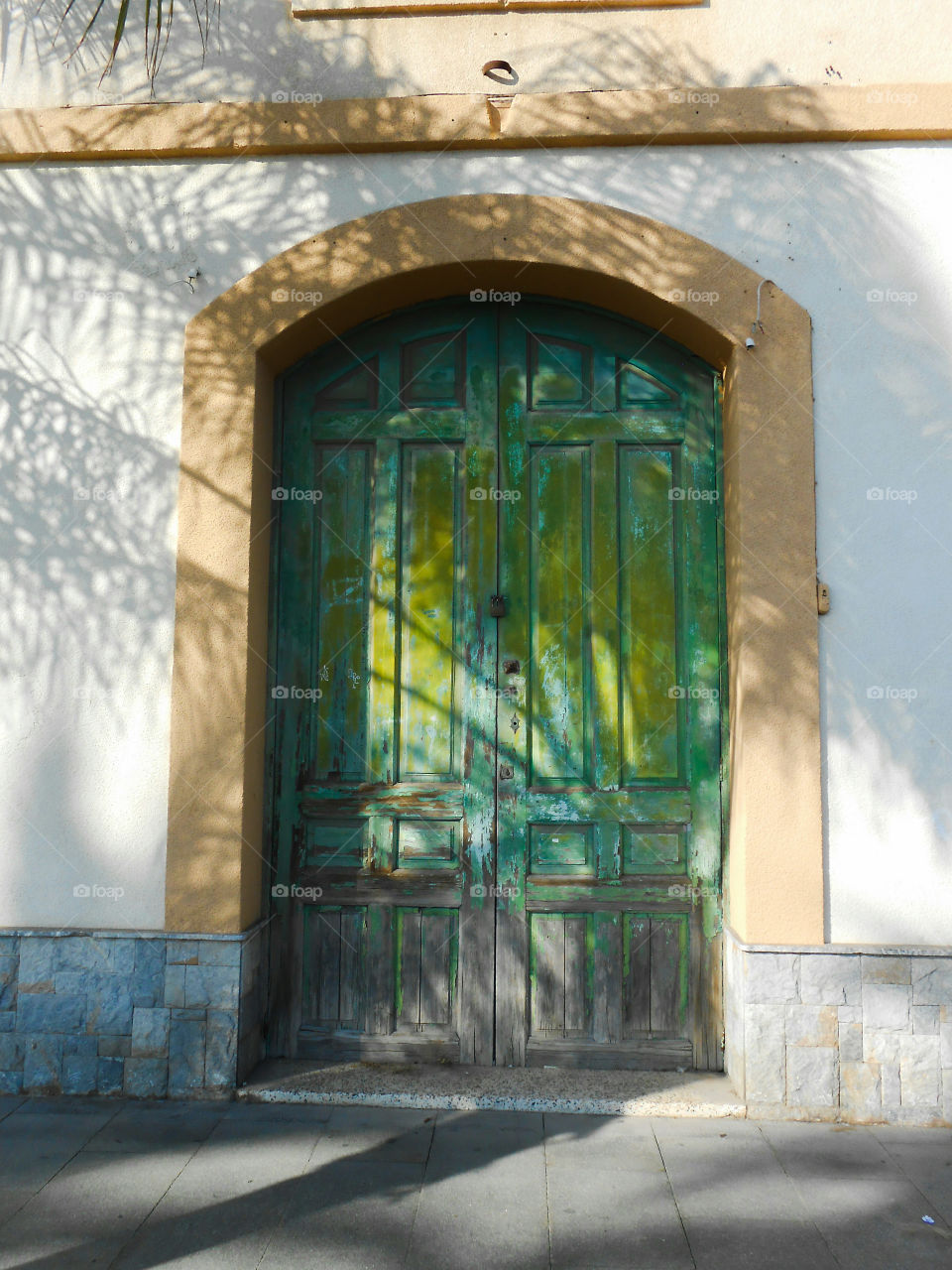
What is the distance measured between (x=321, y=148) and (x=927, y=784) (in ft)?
12.1

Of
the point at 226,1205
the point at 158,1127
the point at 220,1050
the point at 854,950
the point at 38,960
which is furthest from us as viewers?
the point at 38,960

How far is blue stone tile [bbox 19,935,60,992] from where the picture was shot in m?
3.85

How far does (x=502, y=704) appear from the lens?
414 centimetres

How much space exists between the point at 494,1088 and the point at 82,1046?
1679 millimetres

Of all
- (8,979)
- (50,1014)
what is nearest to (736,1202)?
(50,1014)

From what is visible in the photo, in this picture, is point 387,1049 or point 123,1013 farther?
point 387,1049

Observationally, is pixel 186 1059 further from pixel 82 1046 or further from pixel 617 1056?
pixel 617 1056

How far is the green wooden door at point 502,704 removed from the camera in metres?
4.05

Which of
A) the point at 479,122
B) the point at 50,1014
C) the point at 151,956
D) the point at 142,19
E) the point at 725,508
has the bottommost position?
the point at 50,1014

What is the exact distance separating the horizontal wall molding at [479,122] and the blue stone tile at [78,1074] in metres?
3.84

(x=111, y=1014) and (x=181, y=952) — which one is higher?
(x=181, y=952)

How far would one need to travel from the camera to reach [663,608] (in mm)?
4141

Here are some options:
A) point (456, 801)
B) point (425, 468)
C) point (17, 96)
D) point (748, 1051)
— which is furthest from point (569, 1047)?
point (17, 96)

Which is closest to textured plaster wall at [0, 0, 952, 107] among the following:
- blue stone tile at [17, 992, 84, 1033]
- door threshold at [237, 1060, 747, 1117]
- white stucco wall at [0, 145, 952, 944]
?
white stucco wall at [0, 145, 952, 944]
